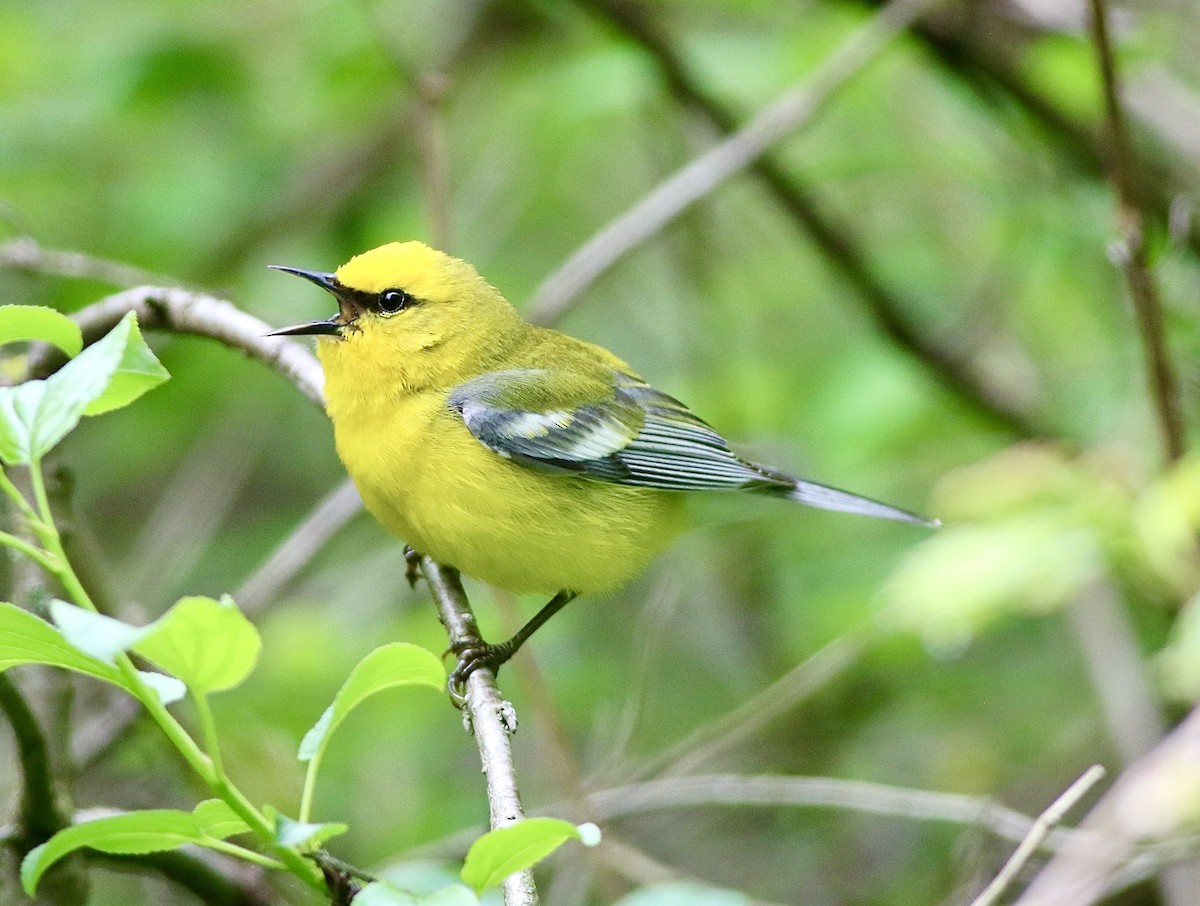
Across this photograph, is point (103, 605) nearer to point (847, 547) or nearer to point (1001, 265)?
point (847, 547)

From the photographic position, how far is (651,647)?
4.04m

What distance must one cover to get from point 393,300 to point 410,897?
2579 millimetres

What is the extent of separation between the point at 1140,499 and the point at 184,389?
4008mm

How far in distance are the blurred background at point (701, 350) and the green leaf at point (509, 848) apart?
7.77ft

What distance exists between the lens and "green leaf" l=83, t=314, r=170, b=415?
1500 mm

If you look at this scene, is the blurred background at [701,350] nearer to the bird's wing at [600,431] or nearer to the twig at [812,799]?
the twig at [812,799]

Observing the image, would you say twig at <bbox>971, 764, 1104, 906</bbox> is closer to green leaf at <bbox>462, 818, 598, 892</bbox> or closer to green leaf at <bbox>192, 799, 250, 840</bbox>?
green leaf at <bbox>462, 818, 598, 892</bbox>

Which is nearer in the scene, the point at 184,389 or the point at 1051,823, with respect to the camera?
the point at 1051,823

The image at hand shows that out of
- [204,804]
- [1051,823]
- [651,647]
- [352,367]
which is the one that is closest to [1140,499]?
[1051,823]

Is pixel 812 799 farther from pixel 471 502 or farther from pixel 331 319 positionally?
pixel 331 319

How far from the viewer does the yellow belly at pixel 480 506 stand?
3.24m

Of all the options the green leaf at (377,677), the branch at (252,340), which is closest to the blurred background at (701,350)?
the branch at (252,340)

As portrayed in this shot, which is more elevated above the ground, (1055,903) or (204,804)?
(204,804)

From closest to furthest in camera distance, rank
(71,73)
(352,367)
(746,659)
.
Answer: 1. (352,367)
2. (71,73)
3. (746,659)
